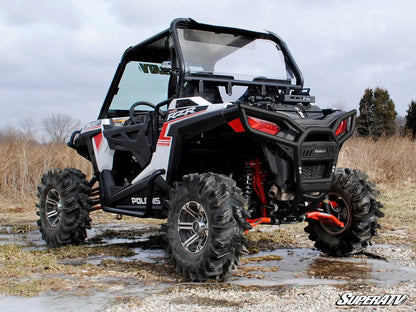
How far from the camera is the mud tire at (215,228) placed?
4.67 m

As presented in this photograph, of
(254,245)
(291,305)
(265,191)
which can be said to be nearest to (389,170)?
(254,245)

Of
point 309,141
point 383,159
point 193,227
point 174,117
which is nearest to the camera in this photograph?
point 193,227

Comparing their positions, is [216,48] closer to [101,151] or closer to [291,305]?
[101,151]

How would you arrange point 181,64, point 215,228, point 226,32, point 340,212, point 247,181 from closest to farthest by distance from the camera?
point 215,228 < point 247,181 < point 181,64 < point 340,212 < point 226,32

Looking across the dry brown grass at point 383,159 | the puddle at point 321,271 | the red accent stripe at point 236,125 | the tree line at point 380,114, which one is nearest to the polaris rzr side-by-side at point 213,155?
the red accent stripe at point 236,125

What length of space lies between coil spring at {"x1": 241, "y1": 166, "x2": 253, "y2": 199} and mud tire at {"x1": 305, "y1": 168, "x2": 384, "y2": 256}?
3.48 ft

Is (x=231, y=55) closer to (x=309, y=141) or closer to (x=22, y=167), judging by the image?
(x=309, y=141)

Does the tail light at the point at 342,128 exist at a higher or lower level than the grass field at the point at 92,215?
higher

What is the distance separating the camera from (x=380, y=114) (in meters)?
37.8

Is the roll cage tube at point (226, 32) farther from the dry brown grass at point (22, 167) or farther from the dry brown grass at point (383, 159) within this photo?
the dry brown grass at point (383, 159)

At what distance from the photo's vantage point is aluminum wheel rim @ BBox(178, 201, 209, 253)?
4895 millimetres

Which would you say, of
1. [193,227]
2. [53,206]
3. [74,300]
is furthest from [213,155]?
[53,206]

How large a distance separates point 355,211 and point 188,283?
6.68 feet

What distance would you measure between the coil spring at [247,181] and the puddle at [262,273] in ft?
2.35
